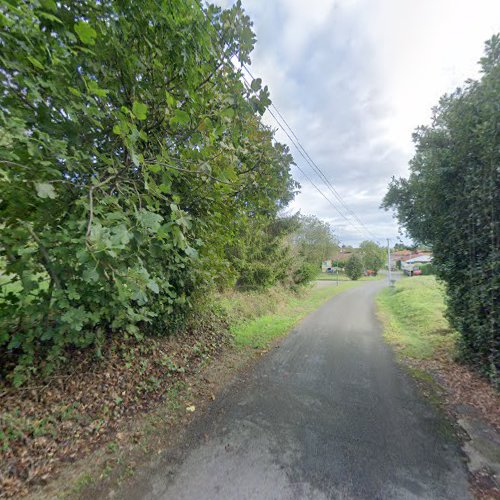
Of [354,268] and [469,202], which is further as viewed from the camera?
[354,268]

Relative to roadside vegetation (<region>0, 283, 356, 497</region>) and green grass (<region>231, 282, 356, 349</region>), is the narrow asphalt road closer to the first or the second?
roadside vegetation (<region>0, 283, 356, 497</region>)


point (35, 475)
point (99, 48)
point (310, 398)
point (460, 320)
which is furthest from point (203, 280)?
point (460, 320)

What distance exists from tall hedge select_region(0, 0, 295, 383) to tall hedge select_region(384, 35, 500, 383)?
9.62ft

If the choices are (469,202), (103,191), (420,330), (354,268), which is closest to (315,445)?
(103,191)

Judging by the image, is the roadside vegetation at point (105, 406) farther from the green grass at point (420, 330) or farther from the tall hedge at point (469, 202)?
the tall hedge at point (469, 202)

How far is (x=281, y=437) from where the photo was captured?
2.86 metres

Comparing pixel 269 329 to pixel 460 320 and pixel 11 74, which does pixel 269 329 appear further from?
pixel 11 74

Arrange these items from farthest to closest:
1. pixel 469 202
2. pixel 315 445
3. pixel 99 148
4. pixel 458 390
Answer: pixel 469 202
pixel 458 390
pixel 99 148
pixel 315 445

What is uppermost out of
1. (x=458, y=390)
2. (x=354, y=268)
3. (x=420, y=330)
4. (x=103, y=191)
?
(x=103, y=191)

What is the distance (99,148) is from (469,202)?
5.47 meters

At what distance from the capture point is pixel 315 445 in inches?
108

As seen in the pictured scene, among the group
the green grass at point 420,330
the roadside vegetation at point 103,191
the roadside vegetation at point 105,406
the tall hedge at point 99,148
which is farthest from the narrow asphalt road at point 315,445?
the tall hedge at point 99,148

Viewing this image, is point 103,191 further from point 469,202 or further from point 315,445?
point 469,202

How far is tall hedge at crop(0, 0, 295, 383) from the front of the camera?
2.00 meters
